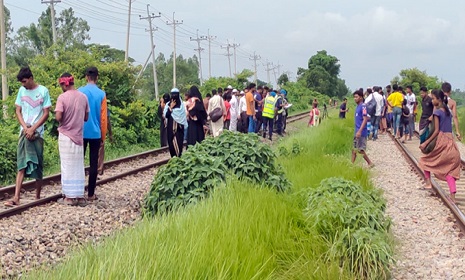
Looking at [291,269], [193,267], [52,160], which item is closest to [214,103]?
[52,160]

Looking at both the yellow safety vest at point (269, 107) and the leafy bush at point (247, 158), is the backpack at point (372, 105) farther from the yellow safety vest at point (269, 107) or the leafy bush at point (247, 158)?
the leafy bush at point (247, 158)

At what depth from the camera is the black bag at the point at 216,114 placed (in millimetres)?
13523

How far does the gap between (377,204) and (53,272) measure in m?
4.09

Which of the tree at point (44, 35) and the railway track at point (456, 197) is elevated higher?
the tree at point (44, 35)

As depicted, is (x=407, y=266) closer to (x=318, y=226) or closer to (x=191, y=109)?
(x=318, y=226)

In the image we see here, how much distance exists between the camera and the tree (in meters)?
58.2

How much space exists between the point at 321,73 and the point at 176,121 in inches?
2372

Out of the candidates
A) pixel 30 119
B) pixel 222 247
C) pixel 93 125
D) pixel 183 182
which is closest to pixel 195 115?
pixel 93 125

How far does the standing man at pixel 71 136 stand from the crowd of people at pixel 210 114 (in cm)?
298

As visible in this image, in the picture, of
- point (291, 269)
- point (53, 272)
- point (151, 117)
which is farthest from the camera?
point (151, 117)

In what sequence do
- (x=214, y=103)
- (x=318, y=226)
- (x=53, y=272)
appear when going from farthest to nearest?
1. (x=214, y=103)
2. (x=318, y=226)
3. (x=53, y=272)

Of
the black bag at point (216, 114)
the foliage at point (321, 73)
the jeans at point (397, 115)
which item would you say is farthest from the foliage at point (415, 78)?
the black bag at point (216, 114)

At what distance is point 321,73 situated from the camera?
228 feet

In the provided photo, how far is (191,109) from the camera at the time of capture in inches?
441
